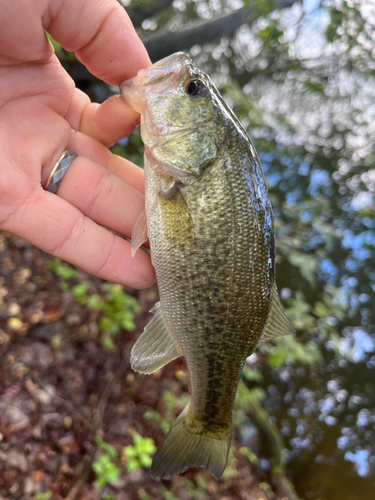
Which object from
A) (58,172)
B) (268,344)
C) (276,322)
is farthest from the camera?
(268,344)

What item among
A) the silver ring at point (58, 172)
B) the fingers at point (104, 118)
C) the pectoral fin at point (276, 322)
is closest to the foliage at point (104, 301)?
the silver ring at point (58, 172)

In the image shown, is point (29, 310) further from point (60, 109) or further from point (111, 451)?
point (60, 109)

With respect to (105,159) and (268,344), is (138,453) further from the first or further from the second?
(268,344)

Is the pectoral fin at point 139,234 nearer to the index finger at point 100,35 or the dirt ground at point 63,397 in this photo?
the index finger at point 100,35

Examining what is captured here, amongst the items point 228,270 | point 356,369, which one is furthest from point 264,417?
point 228,270

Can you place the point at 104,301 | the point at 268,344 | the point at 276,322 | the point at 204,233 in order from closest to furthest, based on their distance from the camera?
1. the point at 204,233
2. the point at 276,322
3. the point at 104,301
4. the point at 268,344

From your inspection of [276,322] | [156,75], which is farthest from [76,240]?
[276,322]
